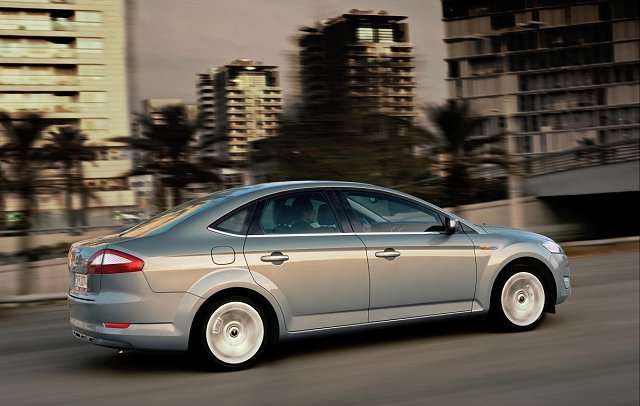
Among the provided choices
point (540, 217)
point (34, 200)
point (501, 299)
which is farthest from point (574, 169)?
point (501, 299)

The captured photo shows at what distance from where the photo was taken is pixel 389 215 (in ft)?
24.3

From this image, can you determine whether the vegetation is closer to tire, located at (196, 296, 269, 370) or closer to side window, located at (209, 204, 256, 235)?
side window, located at (209, 204, 256, 235)

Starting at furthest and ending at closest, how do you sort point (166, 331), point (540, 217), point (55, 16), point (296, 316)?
point (55, 16) → point (540, 217) → point (296, 316) → point (166, 331)

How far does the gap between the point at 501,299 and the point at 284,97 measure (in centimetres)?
1796

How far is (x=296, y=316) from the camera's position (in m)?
6.77

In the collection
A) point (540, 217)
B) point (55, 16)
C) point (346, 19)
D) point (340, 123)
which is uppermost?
point (55, 16)

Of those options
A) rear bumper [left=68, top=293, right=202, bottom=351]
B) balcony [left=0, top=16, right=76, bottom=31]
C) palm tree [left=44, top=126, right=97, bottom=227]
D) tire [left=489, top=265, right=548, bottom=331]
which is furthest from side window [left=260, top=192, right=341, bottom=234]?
balcony [left=0, top=16, right=76, bottom=31]

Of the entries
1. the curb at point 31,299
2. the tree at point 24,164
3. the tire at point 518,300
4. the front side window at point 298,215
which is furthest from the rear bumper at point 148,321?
the tree at point 24,164

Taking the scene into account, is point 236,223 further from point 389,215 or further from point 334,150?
point 334,150

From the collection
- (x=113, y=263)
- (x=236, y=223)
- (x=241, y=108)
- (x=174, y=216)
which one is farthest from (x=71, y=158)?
(x=113, y=263)

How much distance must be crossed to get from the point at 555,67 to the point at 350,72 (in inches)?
3354

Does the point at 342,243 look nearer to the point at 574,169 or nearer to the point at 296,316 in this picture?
the point at 296,316

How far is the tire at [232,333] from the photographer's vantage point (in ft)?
21.3

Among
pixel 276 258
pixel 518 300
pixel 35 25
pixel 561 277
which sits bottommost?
pixel 518 300
